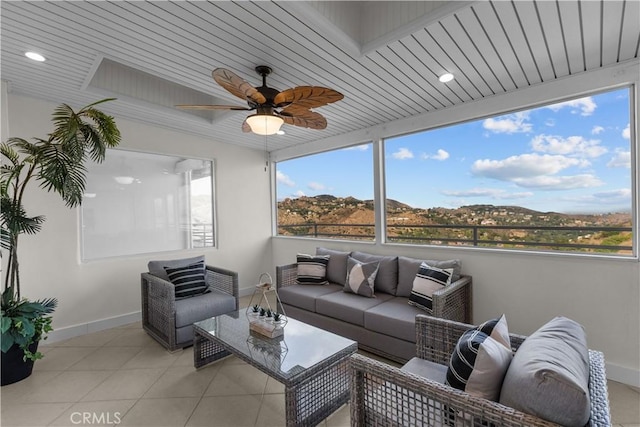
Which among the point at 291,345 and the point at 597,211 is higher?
the point at 597,211

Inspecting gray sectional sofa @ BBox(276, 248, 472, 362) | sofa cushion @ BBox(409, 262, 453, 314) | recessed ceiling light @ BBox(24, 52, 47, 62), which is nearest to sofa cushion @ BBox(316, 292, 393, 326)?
gray sectional sofa @ BBox(276, 248, 472, 362)

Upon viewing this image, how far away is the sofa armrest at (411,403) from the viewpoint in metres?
1.02

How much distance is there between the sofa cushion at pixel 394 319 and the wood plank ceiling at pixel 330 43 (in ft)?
6.82

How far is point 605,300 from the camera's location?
240 centimetres

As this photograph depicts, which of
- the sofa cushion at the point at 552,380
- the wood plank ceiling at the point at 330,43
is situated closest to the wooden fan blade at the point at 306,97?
the wood plank ceiling at the point at 330,43

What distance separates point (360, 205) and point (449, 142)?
149cm

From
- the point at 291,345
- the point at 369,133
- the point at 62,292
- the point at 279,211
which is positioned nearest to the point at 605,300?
the point at 291,345

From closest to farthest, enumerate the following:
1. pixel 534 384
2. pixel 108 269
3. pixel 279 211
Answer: pixel 534 384, pixel 108 269, pixel 279 211

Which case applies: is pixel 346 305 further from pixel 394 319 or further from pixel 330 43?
pixel 330 43

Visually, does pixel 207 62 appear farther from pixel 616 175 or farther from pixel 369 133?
pixel 616 175

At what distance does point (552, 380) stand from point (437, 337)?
3.04ft

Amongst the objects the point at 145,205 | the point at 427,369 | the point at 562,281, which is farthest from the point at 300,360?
the point at 145,205

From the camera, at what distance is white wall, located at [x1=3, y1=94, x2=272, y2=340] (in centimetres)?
306

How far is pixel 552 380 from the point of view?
0.94m
